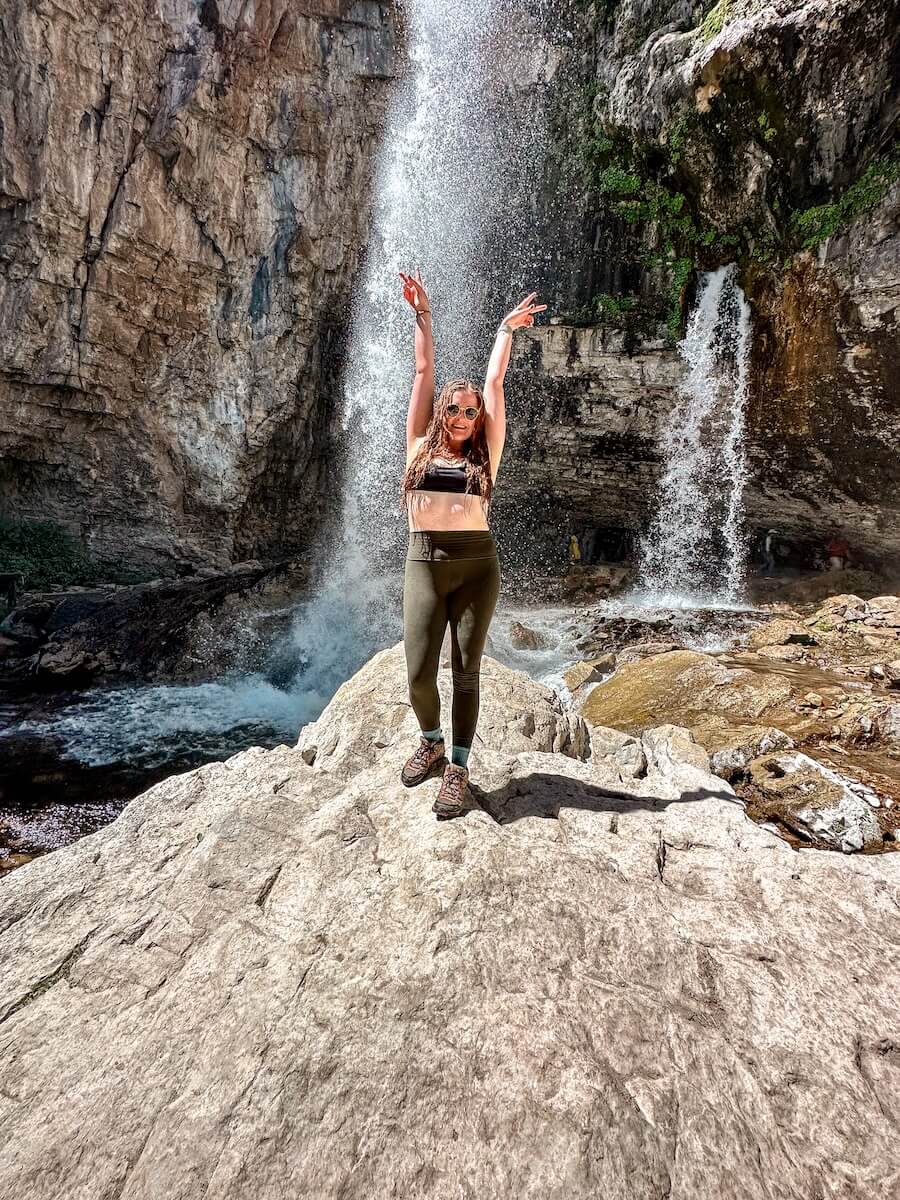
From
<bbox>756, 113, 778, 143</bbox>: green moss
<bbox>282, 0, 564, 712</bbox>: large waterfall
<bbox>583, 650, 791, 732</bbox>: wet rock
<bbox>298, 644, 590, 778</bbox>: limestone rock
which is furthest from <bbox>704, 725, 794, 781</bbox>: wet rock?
<bbox>756, 113, 778, 143</bbox>: green moss

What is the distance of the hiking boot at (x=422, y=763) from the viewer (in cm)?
279

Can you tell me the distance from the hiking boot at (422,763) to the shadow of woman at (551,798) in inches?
9.3

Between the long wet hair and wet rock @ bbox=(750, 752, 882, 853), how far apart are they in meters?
3.36

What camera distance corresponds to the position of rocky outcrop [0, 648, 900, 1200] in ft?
4.46

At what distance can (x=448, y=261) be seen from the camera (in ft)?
47.4

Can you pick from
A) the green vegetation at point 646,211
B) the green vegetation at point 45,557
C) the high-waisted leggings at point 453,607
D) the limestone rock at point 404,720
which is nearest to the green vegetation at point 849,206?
→ the green vegetation at point 646,211

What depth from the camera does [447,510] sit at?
2.46 m

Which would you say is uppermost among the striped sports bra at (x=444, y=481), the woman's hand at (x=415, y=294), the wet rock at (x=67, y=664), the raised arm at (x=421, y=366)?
the woman's hand at (x=415, y=294)

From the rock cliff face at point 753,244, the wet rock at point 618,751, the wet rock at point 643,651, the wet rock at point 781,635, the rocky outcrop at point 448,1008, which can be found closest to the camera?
the rocky outcrop at point 448,1008

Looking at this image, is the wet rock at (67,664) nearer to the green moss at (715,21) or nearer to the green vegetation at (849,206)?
the green vegetation at (849,206)

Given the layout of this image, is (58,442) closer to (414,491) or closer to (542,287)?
(542,287)

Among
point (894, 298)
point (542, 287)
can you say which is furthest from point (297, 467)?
point (894, 298)

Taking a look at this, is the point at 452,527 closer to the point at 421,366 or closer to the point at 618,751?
the point at 421,366

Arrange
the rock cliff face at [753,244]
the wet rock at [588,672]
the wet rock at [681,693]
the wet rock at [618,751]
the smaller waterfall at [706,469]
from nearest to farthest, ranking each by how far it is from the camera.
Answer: the wet rock at [618,751], the wet rock at [681,693], the wet rock at [588,672], the rock cliff face at [753,244], the smaller waterfall at [706,469]
